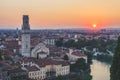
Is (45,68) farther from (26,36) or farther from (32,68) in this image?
(26,36)

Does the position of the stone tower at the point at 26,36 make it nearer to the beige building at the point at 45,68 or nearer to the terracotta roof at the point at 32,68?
the beige building at the point at 45,68

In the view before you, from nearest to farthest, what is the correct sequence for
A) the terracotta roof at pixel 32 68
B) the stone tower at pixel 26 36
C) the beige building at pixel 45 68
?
the terracotta roof at pixel 32 68 → the beige building at pixel 45 68 → the stone tower at pixel 26 36

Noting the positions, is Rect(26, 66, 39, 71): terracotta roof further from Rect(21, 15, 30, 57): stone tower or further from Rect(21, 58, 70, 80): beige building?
Rect(21, 15, 30, 57): stone tower

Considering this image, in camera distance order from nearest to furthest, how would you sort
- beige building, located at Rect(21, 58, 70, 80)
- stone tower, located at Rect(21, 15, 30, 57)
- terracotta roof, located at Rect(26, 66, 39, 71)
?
terracotta roof, located at Rect(26, 66, 39, 71)
beige building, located at Rect(21, 58, 70, 80)
stone tower, located at Rect(21, 15, 30, 57)

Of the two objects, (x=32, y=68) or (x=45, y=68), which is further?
(x=45, y=68)

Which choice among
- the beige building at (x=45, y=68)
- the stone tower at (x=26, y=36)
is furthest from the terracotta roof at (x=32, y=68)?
the stone tower at (x=26, y=36)

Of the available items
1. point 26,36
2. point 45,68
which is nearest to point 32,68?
point 45,68

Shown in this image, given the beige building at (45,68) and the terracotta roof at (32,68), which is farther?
the beige building at (45,68)

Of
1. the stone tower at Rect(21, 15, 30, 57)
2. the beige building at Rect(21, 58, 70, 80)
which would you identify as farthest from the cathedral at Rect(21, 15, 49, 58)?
the beige building at Rect(21, 58, 70, 80)
